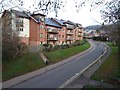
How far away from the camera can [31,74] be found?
1105 inches

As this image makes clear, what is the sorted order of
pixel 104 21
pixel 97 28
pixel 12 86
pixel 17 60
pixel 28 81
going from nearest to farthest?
1. pixel 104 21
2. pixel 97 28
3. pixel 12 86
4. pixel 28 81
5. pixel 17 60

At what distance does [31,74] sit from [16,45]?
21.6 ft

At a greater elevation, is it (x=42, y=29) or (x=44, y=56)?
(x=42, y=29)

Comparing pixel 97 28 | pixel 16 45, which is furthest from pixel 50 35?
pixel 97 28

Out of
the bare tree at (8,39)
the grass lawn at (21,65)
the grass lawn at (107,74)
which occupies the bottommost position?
the grass lawn at (107,74)

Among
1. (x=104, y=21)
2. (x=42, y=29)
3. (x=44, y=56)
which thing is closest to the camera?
(x=104, y=21)

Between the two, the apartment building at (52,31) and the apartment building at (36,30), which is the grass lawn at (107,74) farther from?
the apartment building at (52,31)

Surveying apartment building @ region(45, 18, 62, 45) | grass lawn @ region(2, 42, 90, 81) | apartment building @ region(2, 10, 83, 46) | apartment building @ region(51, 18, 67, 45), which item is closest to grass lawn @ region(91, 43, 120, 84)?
grass lawn @ region(2, 42, 90, 81)

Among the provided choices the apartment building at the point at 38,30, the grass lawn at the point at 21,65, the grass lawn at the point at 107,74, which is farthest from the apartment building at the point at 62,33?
the grass lawn at the point at 107,74

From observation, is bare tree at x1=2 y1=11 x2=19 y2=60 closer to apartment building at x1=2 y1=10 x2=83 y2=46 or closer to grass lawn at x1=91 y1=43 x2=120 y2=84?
apartment building at x1=2 y1=10 x2=83 y2=46

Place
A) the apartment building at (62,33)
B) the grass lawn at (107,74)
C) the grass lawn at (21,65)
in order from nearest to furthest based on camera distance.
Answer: the grass lawn at (107,74), the grass lawn at (21,65), the apartment building at (62,33)

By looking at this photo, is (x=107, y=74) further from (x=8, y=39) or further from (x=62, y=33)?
(x=62, y=33)

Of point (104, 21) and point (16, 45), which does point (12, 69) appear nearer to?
point (16, 45)

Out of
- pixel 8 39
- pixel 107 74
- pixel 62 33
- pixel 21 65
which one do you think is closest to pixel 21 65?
pixel 21 65
